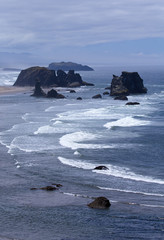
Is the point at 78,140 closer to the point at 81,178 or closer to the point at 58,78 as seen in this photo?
the point at 81,178

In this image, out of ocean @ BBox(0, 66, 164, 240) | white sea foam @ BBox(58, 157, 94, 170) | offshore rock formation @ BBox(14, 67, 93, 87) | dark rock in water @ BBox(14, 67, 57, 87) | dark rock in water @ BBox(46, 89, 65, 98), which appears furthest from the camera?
dark rock in water @ BBox(14, 67, 57, 87)

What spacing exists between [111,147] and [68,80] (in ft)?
426

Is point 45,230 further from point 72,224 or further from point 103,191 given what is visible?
point 103,191

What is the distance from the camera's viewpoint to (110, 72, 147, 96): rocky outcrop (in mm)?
136125

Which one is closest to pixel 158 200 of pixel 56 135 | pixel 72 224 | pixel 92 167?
pixel 72 224

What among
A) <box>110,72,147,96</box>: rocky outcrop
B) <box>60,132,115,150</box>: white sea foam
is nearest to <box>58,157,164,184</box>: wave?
<box>60,132,115,150</box>: white sea foam

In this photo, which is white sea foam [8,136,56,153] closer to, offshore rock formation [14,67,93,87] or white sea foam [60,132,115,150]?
white sea foam [60,132,115,150]

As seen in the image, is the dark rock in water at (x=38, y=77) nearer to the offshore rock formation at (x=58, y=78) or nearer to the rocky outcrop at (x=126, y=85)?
the offshore rock formation at (x=58, y=78)

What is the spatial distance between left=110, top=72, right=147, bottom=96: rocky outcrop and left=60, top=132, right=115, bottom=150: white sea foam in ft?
246

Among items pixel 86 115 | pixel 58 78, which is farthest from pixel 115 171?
pixel 58 78

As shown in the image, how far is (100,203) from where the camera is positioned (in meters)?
32.5

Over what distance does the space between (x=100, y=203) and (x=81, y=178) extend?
7981 mm

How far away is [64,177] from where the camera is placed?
40.9 meters

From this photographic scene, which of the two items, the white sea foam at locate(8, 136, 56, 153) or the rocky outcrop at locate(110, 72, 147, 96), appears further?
the rocky outcrop at locate(110, 72, 147, 96)
